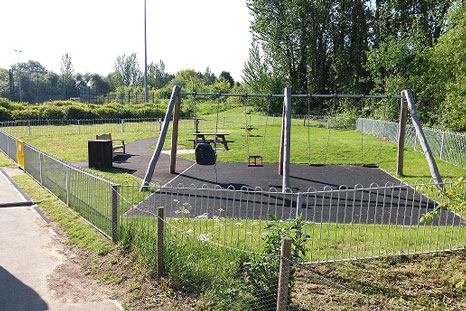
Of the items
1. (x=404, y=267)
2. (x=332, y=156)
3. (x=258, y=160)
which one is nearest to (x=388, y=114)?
(x=332, y=156)

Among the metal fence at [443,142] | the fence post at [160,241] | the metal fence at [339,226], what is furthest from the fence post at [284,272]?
the metal fence at [443,142]

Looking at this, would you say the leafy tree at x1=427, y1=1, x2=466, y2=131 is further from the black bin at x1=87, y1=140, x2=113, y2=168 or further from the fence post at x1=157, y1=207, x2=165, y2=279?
the fence post at x1=157, y1=207, x2=165, y2=279

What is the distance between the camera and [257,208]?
9125 mm

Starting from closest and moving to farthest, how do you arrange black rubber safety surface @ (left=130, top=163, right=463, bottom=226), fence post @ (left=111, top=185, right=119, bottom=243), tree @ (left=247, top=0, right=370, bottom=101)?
1. fence post @ (left=111, top=185, right=119, bottom=243)
2. black rubber safety surface @ (left=130, top=163, right=463, bottom=226)
3. tree @ (left=247, top=0, right=370, bottom=101)

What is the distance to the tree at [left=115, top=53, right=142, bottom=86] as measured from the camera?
83938 millimetres

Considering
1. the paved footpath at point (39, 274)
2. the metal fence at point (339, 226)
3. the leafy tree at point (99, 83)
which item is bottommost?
the paved footpath at point (39, 274)

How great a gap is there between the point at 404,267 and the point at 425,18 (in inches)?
1374

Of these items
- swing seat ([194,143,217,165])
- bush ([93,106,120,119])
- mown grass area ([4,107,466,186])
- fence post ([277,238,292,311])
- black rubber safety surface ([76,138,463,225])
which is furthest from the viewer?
bush ([93,106,120,119])

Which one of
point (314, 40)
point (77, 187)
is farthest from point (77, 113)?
point (77, 187)

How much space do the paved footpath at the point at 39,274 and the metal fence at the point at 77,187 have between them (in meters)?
0.75

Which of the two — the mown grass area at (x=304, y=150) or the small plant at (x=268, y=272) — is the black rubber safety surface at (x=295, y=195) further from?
the small plant at (x=268, y=272)

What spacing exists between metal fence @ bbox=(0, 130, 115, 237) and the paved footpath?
0.75m

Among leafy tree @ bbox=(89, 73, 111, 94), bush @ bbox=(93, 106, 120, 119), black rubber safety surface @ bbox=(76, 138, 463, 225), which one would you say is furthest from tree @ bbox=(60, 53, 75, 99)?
black rubber safety surface @ bbox=(76, 138, 463, 225)

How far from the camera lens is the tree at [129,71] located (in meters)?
83.9
